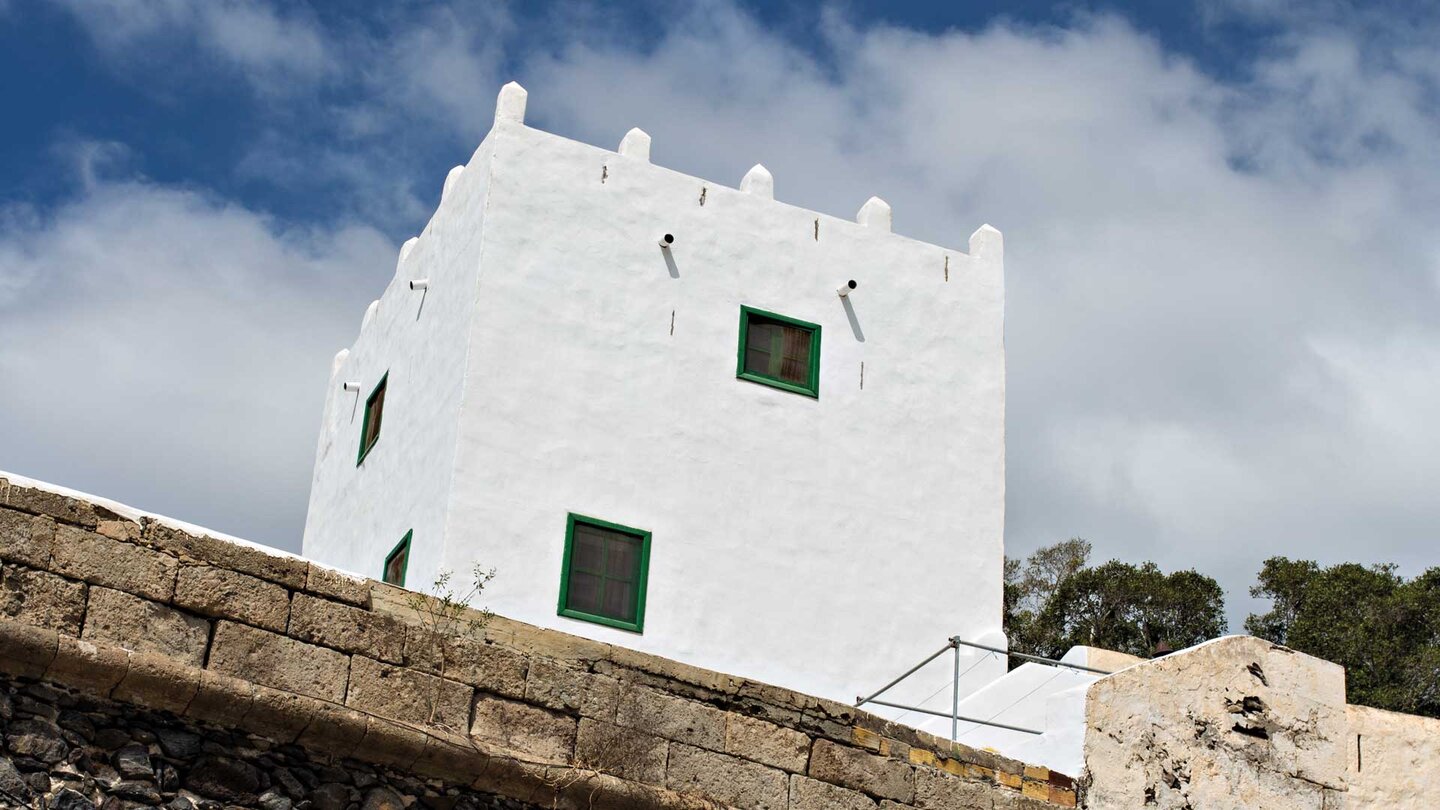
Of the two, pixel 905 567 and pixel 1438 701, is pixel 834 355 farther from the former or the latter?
pixel 1438 701

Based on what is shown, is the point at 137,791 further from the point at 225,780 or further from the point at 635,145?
the point at 635,145

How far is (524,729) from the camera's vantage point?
952 cm

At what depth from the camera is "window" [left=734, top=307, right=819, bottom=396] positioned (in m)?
15.9

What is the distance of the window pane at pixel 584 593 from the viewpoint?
14.3m

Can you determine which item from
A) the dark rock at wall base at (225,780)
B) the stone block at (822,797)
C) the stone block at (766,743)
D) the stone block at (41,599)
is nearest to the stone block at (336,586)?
the dark rock at wall base at (225,780)

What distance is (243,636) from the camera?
877cm

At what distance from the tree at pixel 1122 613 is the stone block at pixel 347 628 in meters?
19.6

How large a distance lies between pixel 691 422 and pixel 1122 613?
15196 mm

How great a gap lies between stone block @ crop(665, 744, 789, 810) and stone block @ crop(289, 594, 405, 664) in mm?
1653

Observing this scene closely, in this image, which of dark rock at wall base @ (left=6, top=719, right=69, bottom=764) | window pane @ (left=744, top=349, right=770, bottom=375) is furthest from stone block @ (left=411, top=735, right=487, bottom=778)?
window pane @ (left=744, top=349, right=770, bottom=375)

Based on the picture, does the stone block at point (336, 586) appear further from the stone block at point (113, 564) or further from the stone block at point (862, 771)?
the stone block at point (862, 771)

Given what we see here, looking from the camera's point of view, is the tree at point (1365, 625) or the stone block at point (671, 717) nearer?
the stone block at point (671, 717)

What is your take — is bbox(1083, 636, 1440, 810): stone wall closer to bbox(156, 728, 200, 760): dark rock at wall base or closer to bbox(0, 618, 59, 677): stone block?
bbox(156, 728, 200, 760): dark rock at wall base

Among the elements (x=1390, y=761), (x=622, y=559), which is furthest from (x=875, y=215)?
(x=1390, y=761)
